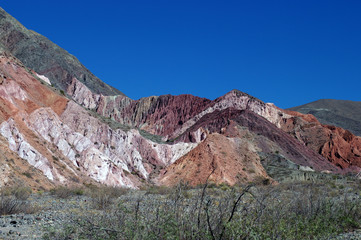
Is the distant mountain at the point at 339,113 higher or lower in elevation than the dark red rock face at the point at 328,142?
higher

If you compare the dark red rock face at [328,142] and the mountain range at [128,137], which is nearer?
the mountain range at [128,137]

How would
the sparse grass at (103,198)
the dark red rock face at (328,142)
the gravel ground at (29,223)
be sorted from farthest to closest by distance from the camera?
the dark red rock face at (328,142) → the sparse grass at (103,198) → the gravel ground at (29,223)

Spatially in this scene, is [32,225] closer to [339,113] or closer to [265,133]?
[265,133]

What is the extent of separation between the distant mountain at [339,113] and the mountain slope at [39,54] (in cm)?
8607

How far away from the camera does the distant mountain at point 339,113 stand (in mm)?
133500

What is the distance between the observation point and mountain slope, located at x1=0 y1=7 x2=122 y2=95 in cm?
8094

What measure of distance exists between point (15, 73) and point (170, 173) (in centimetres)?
2006

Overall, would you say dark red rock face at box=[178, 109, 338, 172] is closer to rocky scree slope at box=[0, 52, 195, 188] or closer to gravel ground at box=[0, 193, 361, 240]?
rocky scree slope at box=[0, 52, 195, 188]

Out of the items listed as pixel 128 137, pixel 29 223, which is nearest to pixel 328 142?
pixel 128 137

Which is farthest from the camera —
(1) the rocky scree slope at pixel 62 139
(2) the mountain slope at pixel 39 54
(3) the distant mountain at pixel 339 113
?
(3) the distant mountain at pixel 339 113

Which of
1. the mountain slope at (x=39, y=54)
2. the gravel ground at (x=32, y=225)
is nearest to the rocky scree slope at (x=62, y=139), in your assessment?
the gravel ground at (x=32, y=225)

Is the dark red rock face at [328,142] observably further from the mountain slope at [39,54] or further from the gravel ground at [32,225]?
the gravel ground at [32,225]

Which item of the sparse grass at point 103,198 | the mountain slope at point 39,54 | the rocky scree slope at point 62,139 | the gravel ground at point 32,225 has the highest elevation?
the mountain slope at point 39,54

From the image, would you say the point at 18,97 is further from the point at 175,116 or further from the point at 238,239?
the point at 175,116
